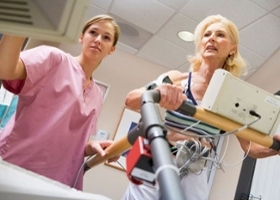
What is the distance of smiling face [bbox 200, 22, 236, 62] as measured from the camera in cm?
139

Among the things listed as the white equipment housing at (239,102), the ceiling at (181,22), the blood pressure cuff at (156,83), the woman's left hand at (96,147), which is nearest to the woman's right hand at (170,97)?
the blood pressure cuff at (156,83)

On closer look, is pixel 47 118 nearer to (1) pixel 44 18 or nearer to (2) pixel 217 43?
(1) pixel 44 18

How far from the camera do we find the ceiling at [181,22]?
2684 millimetres

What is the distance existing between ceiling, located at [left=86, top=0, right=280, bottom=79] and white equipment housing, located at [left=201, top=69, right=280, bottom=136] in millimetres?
1869

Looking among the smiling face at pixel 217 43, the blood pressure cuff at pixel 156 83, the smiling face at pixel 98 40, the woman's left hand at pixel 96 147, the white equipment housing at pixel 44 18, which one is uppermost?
the smiling face at pixel 217 43

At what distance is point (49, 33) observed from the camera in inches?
18.0

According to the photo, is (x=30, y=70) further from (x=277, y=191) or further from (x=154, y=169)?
(x=277, y=191)

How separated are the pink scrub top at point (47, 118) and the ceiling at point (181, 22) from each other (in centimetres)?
181

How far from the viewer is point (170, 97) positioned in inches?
28.5

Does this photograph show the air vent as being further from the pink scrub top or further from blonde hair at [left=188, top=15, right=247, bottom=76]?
blonde hair at [left=188, top=15, right=247, bottom=76]

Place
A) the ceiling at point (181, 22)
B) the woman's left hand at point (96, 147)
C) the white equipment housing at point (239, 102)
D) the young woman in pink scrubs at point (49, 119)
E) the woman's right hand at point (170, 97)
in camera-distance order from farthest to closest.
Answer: the ceiling at point (181, 22) < the woman's left hand at point (96, 147) < the young woman in pink scrubs at point (49, 119) < the white equipment housing at point (239, 102) < the woman's right hand at point (170, 97)

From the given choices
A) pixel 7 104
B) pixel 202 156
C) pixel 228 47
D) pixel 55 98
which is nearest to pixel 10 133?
pixel 55 98

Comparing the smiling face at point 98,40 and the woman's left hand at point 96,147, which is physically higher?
the smiling face at point 98,40

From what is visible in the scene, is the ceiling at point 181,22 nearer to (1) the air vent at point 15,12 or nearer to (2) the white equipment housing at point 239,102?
(2) the white equipment housing at point 239,102
